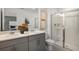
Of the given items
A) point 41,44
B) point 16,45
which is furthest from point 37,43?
point 16,45

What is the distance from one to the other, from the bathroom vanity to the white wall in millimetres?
182

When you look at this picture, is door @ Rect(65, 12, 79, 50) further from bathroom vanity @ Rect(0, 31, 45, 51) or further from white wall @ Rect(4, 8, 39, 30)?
white wall @ Rect(4, 8, 39, 30)

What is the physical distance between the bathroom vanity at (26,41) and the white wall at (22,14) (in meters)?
0.18

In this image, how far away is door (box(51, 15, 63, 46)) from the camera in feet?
6.72

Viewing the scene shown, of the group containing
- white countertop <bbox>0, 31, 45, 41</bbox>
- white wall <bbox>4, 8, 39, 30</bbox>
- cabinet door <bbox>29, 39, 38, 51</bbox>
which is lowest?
cabinet door <bbox>29, 39, 38, 51</bbox>

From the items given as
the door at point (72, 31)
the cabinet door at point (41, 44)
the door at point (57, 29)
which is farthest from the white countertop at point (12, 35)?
the door at point (72, 31)

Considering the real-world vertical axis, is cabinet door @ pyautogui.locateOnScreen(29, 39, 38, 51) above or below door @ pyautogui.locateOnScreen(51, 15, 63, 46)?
below

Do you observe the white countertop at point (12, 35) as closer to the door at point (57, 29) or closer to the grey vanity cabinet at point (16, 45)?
the grey vanity cabinet at point (16, 45)

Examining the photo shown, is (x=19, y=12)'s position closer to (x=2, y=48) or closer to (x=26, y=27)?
(x=26, y=27)

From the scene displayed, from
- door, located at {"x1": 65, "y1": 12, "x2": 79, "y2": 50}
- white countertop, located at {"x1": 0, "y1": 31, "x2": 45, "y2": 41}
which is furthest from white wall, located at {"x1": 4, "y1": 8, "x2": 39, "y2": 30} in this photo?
door, located at {"x1": 65, "y1": 12, "x2": 79, "y2": 50}

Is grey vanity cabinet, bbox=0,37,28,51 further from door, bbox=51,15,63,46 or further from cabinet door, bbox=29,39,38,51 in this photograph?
door, bbox=51,15,63,46

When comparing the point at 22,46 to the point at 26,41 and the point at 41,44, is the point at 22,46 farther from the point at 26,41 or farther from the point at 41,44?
the point at 41,44

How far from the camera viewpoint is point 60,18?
2.05 metres
